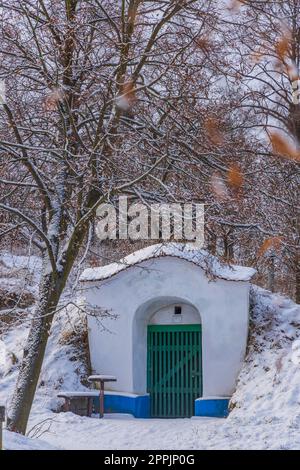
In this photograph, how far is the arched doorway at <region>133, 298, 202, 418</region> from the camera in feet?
49.8

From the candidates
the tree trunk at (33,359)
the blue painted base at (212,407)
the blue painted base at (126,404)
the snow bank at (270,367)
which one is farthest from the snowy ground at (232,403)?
the blue painted base at (212,407)

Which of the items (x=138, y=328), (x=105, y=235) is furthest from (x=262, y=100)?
(x=105, y=235)

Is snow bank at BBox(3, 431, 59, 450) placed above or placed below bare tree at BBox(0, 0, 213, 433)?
below

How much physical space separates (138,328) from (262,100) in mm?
6141

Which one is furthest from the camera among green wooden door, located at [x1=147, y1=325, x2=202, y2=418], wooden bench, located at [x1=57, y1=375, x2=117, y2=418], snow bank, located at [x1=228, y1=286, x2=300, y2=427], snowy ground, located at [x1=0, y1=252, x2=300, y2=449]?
green wooden door, located at [x1=147, y1=325, x2=202, y2=418]

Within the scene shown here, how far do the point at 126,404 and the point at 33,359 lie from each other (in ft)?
19.6

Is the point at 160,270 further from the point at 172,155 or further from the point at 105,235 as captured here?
the point at 172,155

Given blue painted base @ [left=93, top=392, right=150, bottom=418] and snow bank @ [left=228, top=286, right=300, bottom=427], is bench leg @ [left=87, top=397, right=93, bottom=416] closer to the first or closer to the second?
blue painted base @ [left=93, top=392, right=150, bottom=418]

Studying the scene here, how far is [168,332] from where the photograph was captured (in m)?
15.7

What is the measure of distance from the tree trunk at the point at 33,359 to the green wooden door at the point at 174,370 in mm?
6431

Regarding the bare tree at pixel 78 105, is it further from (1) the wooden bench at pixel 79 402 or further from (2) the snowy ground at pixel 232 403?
(1) the wooden bench at pixel 79 402

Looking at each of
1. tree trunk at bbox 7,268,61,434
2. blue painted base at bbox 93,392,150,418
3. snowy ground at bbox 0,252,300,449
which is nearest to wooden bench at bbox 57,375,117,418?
snowy ground at bbox 0,252,300,449

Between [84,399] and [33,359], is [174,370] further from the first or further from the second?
[33,359]

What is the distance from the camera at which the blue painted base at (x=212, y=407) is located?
46.4 feet
